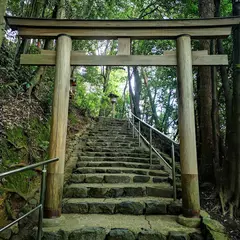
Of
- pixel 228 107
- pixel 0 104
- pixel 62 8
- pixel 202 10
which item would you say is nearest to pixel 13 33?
pixel 62 8

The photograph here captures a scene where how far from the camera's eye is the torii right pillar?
2416 mm

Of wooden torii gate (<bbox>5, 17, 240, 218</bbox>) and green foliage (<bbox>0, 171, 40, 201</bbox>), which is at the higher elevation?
wooden torii gate (<bbox>5, 17, 240, 218</bbox>)

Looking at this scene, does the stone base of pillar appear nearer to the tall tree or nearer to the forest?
the forest

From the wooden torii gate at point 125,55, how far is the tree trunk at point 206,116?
856mm

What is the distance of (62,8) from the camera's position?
16.3 ft

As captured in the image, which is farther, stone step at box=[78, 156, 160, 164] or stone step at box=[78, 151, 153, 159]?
stone step at box=[78, 151, 153, 159]

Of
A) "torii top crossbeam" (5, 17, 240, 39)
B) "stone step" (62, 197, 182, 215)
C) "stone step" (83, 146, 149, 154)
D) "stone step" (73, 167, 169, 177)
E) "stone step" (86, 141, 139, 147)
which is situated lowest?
"stone step" (62, 197, 182, 215)

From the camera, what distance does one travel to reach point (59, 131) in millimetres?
2594

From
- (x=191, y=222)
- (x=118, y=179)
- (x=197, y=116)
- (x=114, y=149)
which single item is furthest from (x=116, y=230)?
(x=197, y=116)

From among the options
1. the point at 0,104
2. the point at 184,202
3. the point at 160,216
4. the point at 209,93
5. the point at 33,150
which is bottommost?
the point at 160,216

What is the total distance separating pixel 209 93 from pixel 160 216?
2232mm

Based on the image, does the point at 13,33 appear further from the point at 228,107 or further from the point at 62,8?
the point at 228,107

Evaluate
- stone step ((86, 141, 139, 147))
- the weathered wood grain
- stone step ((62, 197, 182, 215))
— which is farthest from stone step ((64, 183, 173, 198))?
stone step ((86, 141, 139, 147))

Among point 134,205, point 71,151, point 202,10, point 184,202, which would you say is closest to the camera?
point 184,202
